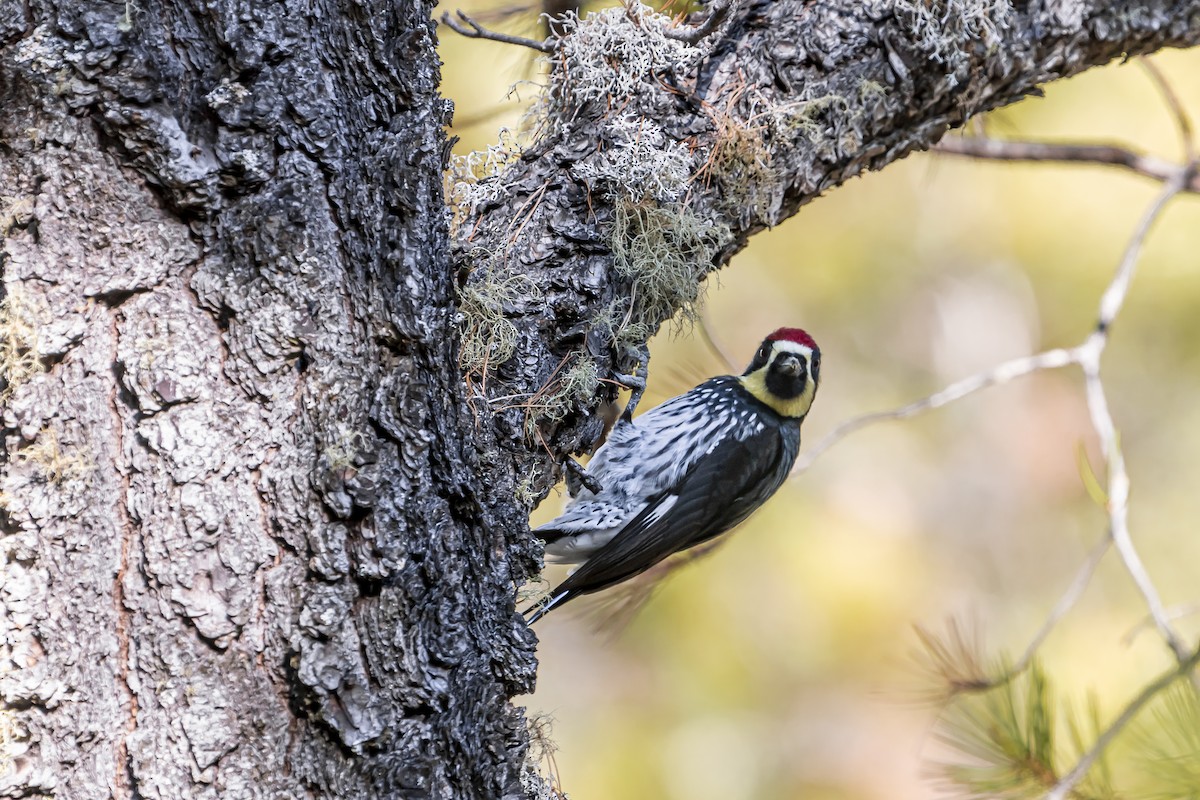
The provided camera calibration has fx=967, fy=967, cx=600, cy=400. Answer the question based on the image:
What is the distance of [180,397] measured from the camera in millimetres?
1213

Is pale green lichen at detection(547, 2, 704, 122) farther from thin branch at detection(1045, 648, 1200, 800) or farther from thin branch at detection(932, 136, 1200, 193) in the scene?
thin branch at detection(1045, 648, 1200, 800)

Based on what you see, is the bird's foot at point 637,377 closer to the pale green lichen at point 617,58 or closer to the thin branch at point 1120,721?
the pale green lichen at point 617,58

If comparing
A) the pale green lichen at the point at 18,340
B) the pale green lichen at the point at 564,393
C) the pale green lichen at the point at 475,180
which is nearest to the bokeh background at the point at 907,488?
the pale green lichen at the point at 475,180

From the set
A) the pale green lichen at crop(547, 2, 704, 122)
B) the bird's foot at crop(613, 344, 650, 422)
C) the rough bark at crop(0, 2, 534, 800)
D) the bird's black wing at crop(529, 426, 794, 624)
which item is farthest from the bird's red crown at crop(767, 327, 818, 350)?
the rough bark at crop(0, 2, 534, 800)

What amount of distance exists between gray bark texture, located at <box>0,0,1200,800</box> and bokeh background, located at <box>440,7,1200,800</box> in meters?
2.27

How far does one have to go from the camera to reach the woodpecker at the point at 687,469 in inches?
99.7

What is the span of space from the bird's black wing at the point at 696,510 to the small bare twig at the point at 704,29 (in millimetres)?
1159

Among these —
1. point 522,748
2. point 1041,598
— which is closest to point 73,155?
point 522,748

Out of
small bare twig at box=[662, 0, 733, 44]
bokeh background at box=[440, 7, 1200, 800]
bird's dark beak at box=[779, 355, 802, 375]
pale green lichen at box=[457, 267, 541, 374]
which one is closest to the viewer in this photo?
pale green lichen at box=[457, 267, 541, 374]

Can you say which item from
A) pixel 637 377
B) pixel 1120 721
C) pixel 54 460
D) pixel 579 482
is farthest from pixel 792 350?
pixel 54 460

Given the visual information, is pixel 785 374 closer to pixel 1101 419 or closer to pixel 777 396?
pixel 777 396

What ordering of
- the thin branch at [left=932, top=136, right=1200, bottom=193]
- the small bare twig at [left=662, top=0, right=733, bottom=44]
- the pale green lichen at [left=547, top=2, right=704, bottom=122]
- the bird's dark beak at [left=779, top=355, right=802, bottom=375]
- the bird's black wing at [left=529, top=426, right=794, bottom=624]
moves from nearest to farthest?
the small bare twig at [left=662, top=0, right=733, bottom=44] < the pale green lichen at [left=547, top=2, right=704, bottom=122] < the bird's black wing at [left=529, top=426, right=794, bottom=624] < the bird's dark beak at [left=779, top=355, right=802, bottom=375] < the thin branch at [left=932, top=136, right=1200, bottom=193]

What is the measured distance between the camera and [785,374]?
271cm

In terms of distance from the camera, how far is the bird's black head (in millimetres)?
2742
